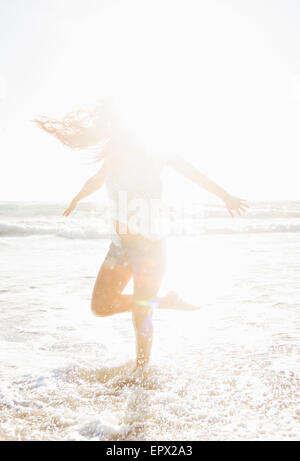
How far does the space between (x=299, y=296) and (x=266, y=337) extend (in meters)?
1.99

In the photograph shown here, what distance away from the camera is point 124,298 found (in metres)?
3.14

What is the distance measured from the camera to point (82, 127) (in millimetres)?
2990

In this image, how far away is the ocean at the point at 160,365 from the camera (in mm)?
2389

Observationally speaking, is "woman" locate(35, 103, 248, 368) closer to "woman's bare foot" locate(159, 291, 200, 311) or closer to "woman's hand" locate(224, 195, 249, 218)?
"woman's hand" locate(224, 195, 249, 218)

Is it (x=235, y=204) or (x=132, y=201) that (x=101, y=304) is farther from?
(x=235, y=204)

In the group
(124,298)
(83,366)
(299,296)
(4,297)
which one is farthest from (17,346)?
(299,296)

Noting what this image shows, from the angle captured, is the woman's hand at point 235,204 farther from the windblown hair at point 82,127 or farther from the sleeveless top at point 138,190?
the windblown hair at point 82,127

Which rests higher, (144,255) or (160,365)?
(144,255)

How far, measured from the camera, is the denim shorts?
2.82 meters

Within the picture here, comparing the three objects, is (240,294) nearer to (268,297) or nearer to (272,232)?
(268,297)

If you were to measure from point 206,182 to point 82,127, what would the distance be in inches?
41.4

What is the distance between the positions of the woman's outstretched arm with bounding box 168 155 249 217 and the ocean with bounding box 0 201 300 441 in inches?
48.6

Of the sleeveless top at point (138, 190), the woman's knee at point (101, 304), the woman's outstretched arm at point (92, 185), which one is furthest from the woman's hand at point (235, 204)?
the woman's knee at point (101, 304)

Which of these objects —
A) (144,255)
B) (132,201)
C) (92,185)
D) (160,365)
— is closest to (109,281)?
(144,255)
